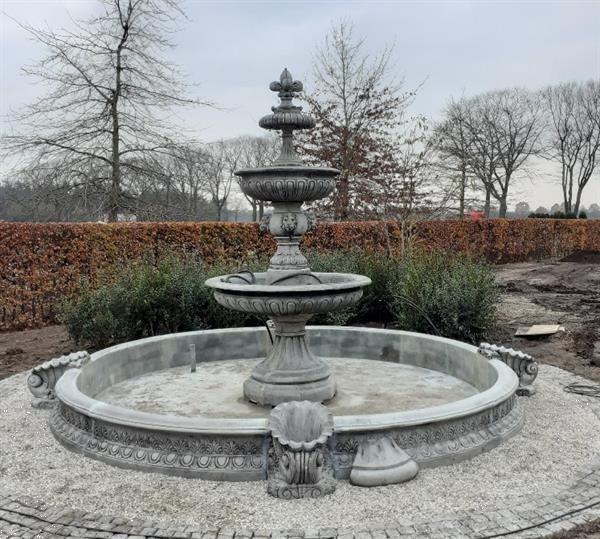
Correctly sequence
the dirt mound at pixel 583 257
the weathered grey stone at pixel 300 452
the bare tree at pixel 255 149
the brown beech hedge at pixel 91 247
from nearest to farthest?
1. the weathered grey stone at pixel 300 452
2. the brown beech hedge at pixel 91 247
3. the dirt mound at pixel 583 257
4. the bare tree at pixel 255 149

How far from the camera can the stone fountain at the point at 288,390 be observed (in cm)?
502

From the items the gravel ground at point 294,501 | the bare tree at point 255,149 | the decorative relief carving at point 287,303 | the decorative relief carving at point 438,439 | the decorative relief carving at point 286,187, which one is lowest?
the gravel ground at point 294,501

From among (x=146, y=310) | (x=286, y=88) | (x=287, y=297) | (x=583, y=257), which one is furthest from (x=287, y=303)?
(x=583, y=257)

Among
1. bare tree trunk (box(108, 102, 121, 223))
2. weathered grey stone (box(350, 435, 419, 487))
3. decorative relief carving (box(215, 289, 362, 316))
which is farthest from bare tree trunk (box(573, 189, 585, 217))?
weathered grey stone (box(350, 435, 419, 487))

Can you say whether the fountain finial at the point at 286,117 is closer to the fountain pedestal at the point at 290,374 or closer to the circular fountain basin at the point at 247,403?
the fountain pedestal at the point at 290,374

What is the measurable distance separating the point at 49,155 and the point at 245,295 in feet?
47.0

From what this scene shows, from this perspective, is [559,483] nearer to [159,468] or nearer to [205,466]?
[205,466]

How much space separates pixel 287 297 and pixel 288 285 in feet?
1.66

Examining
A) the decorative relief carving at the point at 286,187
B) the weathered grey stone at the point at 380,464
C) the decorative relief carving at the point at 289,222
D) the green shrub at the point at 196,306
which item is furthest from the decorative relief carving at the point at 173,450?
the green shrub at the point at 196,306

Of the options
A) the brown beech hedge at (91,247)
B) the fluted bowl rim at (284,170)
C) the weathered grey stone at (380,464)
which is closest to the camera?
the weathered grey stone at (380,464)

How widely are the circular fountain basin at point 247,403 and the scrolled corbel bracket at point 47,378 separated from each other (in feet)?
0.76

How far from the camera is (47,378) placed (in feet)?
22.9

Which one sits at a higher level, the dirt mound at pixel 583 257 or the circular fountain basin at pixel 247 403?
the dirt mound at pixel 583 257

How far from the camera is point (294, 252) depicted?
675 centimetres
